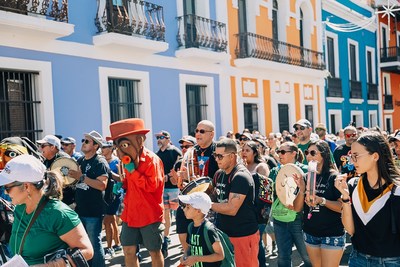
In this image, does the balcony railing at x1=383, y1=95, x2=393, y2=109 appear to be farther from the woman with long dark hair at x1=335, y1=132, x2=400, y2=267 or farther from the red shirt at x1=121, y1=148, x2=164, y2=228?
the woman with long dark hair at x1=335, y1=132, x2=400, y2=267

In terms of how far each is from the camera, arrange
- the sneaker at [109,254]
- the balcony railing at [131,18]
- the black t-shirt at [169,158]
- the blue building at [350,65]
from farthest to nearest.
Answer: the blue building at [350,65] → the balcony railing at [131,18] → the black t-shirt at [169,158] → the sneaker at [109,254]

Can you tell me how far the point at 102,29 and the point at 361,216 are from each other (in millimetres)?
8098

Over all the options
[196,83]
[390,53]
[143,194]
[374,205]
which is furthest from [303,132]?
[390,53]

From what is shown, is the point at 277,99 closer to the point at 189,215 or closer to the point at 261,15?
the point at 261,15

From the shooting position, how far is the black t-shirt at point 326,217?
4.34m

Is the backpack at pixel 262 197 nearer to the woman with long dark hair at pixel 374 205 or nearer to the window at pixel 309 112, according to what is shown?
the woman with long dark hair at pixel 374 205

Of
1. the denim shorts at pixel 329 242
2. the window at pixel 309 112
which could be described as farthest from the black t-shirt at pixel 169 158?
the window at pixel 309 112

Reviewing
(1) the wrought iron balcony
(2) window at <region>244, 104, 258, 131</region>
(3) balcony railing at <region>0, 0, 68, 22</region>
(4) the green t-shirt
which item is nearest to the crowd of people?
(4) the green t-shirt

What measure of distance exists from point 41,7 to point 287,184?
628cm

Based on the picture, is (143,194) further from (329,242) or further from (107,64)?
(107,64)

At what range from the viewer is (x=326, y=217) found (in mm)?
4352

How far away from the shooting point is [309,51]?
1841 cm

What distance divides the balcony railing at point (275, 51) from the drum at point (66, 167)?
9.90 meters

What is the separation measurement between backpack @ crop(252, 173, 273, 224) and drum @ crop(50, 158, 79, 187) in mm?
2084
